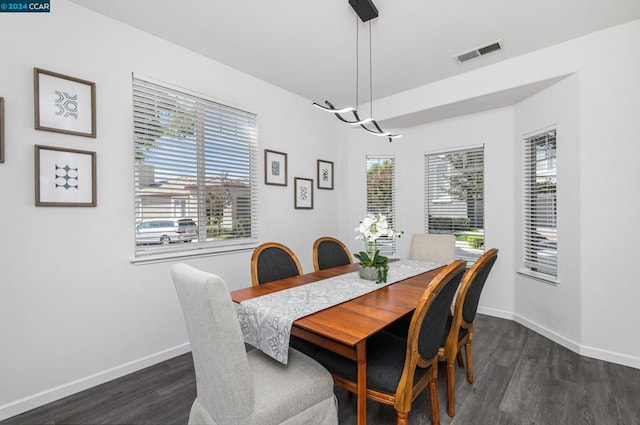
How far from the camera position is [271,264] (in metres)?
2.43

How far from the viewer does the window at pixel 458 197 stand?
3822 millimetres

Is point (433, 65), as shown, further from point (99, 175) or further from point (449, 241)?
point (99, 175)

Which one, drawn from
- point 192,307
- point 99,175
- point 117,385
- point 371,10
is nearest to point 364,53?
point 371,10

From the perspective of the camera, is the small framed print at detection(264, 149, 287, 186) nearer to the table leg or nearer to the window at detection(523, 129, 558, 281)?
the table leg

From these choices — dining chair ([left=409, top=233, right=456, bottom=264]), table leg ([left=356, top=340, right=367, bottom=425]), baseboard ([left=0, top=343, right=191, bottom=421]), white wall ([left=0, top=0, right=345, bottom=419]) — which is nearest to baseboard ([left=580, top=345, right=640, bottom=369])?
dining chair ([left=409, top=233, right=456, bottom=264])

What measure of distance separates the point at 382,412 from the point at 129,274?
215 cm

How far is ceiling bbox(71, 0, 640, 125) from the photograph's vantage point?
87.4 inches

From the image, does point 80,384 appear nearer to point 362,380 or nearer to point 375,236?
point 362,380

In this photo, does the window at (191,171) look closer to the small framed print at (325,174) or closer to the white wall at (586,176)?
the small framed print at (325,174)

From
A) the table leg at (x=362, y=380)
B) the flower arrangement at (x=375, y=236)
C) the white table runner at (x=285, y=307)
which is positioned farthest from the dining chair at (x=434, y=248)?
the table leg at (x=362, y=380)

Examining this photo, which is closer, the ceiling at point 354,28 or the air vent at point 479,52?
the ceiling at point 354,28

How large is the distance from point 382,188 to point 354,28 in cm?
237

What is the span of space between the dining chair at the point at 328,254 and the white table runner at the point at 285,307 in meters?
0.53

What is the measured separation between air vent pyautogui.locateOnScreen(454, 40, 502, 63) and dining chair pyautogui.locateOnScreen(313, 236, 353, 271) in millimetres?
2226
